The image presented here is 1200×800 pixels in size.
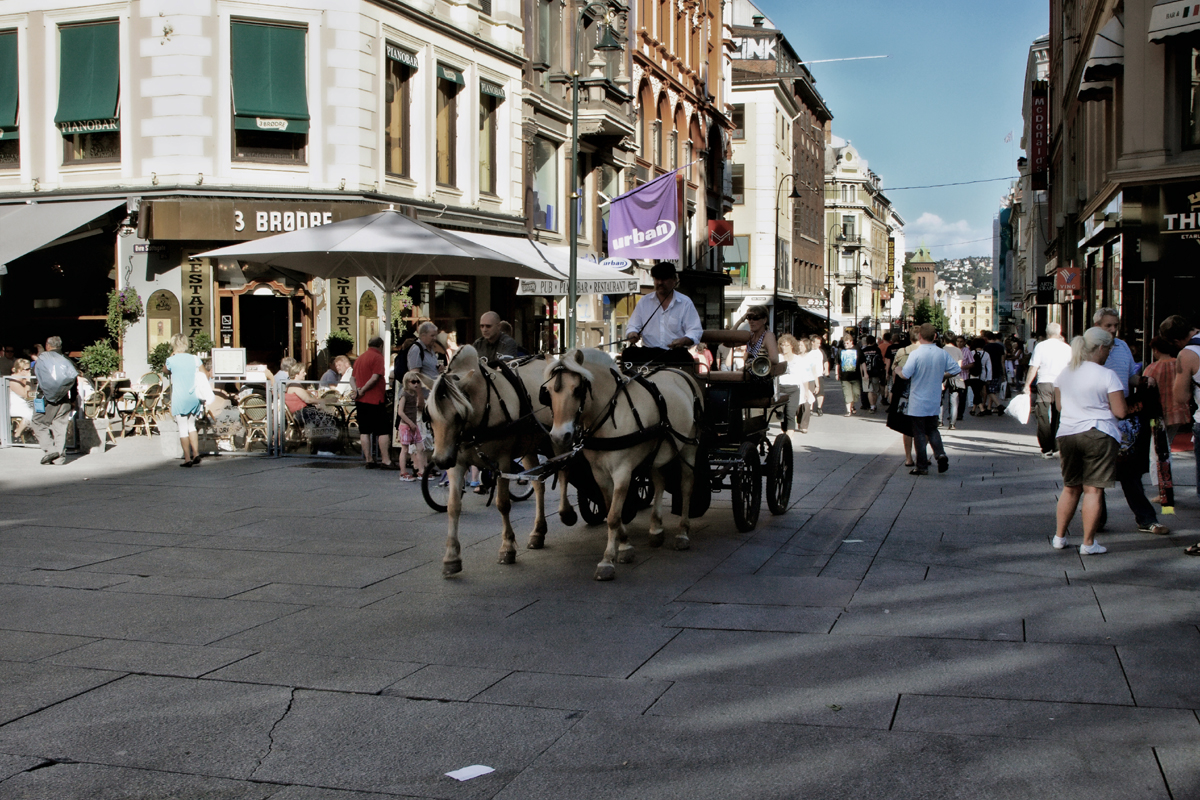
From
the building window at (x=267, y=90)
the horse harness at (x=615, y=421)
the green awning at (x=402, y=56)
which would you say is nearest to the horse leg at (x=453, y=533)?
the horse harness at (x=615, y=421)

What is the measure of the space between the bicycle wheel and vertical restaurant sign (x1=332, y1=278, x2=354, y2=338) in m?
9.37

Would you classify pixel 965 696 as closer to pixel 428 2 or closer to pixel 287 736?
pixel 287 736

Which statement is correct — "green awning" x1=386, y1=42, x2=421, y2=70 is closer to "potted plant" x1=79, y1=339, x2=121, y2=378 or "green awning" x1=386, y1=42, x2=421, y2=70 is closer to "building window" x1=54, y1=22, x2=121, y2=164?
"building window" x1=54, y1=22, x2=121, y2=164

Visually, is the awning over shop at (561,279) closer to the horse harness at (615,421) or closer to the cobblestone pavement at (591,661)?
the cobblestone pavement at (591,661)

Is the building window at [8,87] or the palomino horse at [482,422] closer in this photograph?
the palomino horse at [482,422]

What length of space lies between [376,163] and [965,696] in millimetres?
18138

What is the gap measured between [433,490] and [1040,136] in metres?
42.5

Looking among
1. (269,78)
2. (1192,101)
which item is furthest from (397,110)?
(1192,101)

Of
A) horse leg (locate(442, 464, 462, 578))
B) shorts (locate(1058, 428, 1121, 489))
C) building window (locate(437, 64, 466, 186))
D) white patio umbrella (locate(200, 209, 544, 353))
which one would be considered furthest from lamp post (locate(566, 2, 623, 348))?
shorts (locate(1058, 428, 1121, 489))

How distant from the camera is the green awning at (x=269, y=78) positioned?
20172 millimetres

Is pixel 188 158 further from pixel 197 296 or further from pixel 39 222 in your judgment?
pixel 39 222

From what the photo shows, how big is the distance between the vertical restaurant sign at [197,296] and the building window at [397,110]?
4.12 m

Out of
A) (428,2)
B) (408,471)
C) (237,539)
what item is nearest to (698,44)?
(428,2)

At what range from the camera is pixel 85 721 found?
16.8 feet
